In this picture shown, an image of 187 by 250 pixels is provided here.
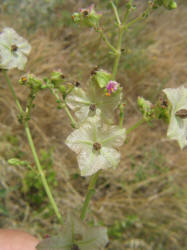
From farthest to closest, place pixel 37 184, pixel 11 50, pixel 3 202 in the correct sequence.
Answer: pixel 3 202, pixel 37 184, pixel 11 50

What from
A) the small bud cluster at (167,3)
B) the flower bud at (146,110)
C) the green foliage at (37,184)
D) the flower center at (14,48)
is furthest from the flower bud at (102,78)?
the green foliage at (37,184)

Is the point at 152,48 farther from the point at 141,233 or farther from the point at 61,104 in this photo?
the point at 61,104

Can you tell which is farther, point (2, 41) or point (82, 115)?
point (2, 41)

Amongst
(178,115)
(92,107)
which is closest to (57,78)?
(92,107)

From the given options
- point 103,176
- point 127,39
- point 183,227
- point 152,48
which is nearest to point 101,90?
point 103,176

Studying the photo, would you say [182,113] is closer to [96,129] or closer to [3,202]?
[96,129]

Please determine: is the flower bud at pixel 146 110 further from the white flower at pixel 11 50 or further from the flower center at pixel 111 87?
the white flower at pixel 11 50
